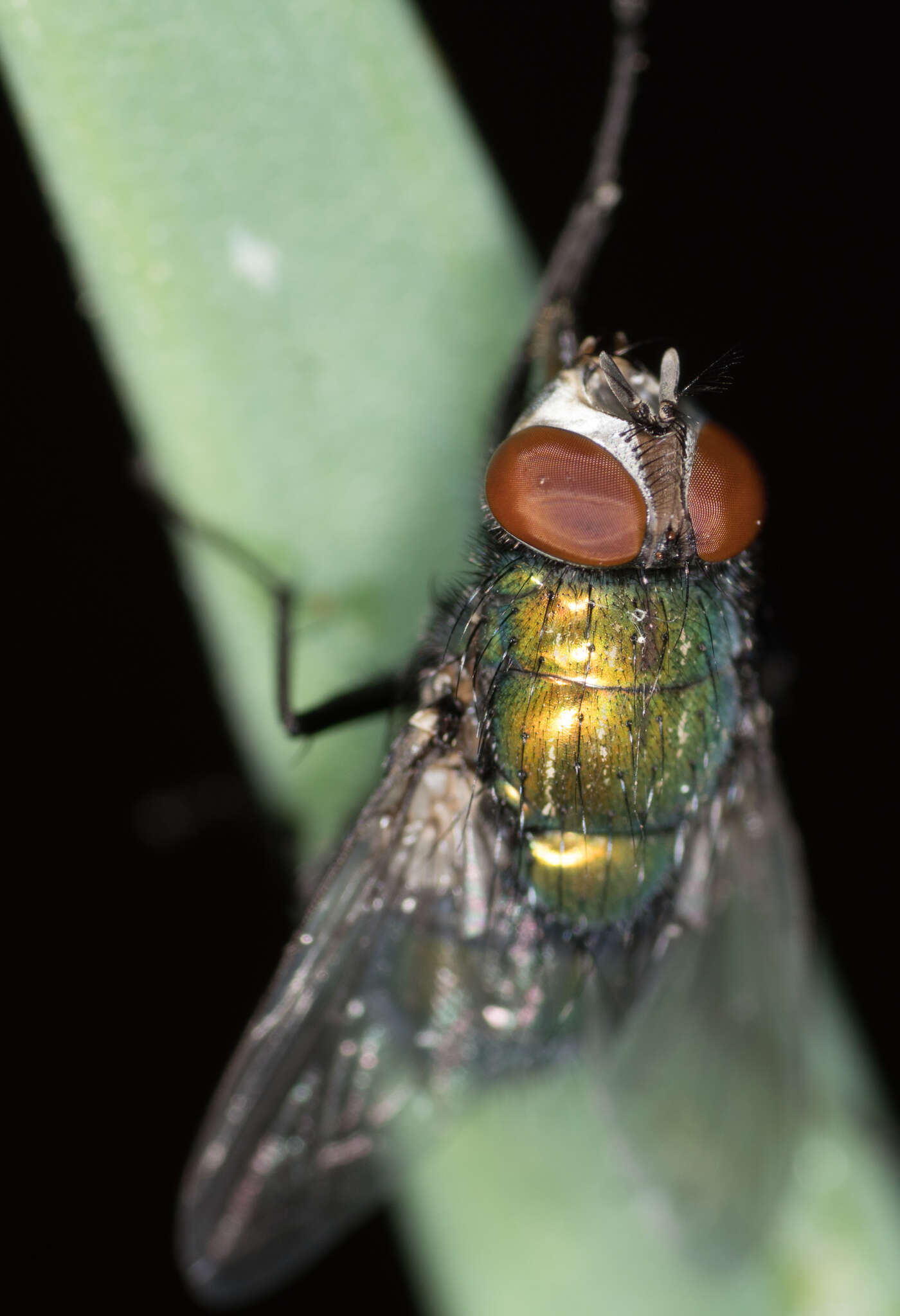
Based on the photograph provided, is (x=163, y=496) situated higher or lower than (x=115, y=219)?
lower

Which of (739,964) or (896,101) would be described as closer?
(739,964)

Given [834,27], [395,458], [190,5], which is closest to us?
[190,5]

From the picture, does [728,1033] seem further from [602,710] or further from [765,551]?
[765,551]

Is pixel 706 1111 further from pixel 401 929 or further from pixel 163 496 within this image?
pixel 163 496

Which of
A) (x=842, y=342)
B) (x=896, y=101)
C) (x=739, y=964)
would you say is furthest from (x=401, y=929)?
(x=896, y=101)

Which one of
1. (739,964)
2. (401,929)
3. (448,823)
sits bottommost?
(739,964)

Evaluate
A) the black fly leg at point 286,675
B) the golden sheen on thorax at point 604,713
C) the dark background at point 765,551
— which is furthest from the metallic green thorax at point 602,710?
the dark background at point 765,551
